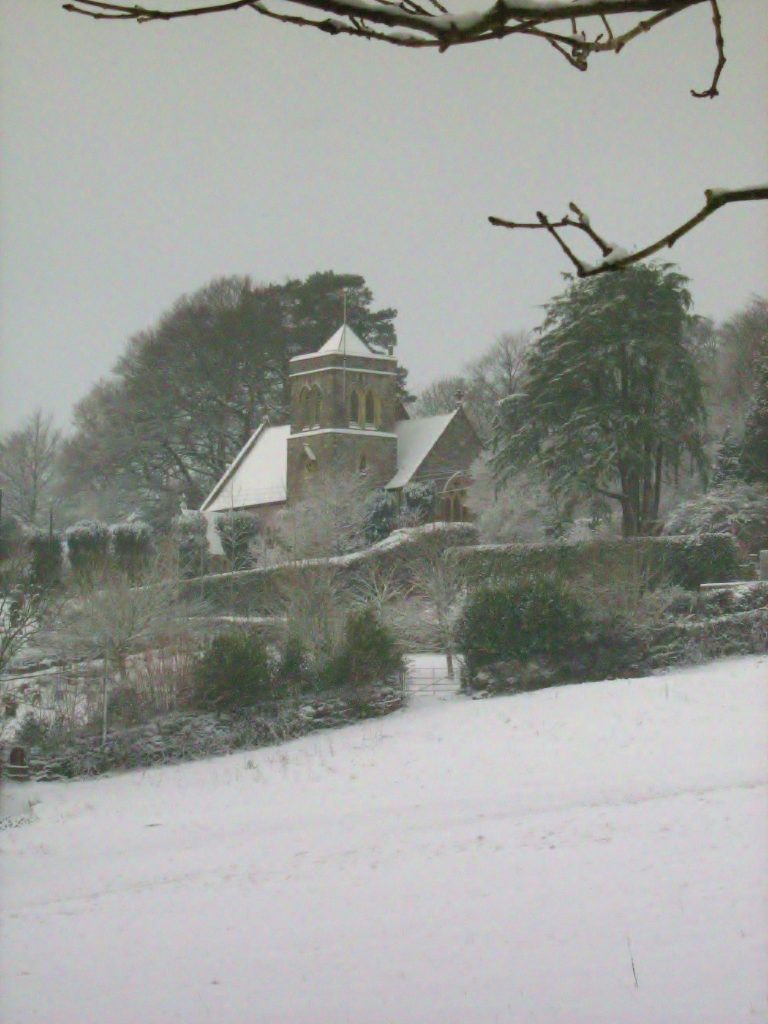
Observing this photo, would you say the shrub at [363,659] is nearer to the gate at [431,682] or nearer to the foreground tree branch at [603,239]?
the gate at [431,682]

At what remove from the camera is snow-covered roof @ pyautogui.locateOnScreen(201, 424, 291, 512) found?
131 ft

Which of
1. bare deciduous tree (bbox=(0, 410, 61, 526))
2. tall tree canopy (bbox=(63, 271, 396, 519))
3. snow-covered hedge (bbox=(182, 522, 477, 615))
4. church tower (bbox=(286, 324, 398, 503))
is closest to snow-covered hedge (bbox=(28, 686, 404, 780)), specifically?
snow-covered hedge (bbox=(182, 522, 477, 615))

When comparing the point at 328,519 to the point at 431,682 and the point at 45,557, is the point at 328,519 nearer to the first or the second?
the point at 45,557

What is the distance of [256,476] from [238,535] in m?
6.64

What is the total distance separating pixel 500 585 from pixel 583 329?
821cm

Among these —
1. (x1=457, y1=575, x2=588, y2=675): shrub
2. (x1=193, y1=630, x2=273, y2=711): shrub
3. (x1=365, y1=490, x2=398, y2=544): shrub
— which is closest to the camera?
(x1=193, y1=630, x2=273, y2=711): shrub

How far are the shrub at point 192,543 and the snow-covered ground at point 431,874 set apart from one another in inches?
578

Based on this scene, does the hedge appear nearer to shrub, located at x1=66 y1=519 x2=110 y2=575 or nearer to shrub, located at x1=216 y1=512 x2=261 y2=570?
shrub, located at x1=216 y1=512 x2=261 y2=570

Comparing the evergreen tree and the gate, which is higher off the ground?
the evergreen tree

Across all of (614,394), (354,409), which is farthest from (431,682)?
(354,409)

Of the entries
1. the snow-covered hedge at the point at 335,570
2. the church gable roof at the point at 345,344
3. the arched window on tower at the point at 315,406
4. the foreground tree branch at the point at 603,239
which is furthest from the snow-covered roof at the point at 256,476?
the foreground tree branch at the point at 603,239

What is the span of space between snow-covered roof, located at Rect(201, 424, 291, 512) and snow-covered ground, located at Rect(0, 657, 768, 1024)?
21.8m

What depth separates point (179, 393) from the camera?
147ft

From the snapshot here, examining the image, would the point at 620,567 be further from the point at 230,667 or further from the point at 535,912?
the point at 535,912
